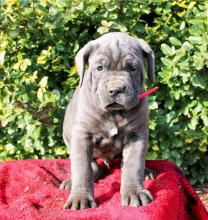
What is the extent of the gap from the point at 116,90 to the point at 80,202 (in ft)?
2.41

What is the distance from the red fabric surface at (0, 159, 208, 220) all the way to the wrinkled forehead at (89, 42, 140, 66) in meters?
0.90

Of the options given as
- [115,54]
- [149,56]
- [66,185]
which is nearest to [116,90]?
[115,54]

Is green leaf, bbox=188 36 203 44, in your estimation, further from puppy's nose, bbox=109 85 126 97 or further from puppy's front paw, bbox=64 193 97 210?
puppy's front paw, bbox=64 193 97 210

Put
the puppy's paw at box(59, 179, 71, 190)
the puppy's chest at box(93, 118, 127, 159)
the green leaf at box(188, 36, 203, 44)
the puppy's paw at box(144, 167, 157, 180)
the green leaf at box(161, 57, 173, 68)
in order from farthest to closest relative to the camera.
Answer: the green leaf at box(161, 57, 173, 68), the green leaf at box(188, 36, 203, 44), the puppy's paw at box(144, 167, 157, 180), the puppy's paw at box(59, 179, 71, 190), the puppy's chest at box(93, 118, 127, 159)

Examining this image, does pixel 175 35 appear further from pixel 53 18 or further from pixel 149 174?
pixel 149 174

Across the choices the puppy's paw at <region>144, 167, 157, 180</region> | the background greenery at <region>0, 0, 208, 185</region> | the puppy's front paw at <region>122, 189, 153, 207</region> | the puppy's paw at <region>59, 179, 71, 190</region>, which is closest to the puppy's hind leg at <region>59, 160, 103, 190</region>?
the puppy's paw at <region>59, 179, 71, 190</region>

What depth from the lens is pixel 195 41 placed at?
14.5 ft

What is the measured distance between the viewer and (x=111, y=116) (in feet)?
11.1

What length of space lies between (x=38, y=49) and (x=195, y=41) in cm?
162

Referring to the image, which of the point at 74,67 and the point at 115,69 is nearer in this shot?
the point at 115,69

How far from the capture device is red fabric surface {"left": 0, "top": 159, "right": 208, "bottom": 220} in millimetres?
2961

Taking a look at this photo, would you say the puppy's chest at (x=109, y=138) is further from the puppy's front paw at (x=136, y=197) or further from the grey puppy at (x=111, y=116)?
the puppy's front paw at (x=136, y=197)

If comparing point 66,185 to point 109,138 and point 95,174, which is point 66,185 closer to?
point 95,174

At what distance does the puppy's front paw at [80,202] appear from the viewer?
9.87 ft
